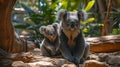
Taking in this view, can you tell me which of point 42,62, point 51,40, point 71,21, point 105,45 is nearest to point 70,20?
point 71,21

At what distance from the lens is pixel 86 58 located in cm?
445

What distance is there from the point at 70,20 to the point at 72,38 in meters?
0.38

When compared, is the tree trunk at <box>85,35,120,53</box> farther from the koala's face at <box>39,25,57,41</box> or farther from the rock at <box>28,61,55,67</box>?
the rock at <box>28,61,55,67</box>

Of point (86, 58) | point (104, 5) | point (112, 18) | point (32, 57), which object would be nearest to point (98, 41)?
point (86, 58)

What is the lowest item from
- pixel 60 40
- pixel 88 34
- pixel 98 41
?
pixel 88 34

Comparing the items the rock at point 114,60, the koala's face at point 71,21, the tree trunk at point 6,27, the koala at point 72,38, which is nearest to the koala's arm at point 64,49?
the koala at point 72,38

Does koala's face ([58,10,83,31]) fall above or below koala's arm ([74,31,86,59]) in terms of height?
above

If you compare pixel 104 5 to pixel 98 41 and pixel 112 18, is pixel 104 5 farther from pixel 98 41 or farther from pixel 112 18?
pixel 98 41

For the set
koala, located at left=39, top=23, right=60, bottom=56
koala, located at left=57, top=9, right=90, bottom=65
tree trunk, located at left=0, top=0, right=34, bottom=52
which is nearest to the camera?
tree trunk, located at left=0, top=0, right=34, bottom=52

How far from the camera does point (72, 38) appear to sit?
14.2 feet

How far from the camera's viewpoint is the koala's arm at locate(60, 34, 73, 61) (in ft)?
13.7

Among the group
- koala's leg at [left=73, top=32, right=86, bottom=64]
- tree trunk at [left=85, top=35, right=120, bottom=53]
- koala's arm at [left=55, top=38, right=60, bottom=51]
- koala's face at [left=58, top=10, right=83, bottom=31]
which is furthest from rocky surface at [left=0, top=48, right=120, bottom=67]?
tree trunk at [left=85, top=35, right=120, bottom=53]

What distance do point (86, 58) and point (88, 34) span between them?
3.16 m

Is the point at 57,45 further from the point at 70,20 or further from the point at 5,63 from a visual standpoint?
the point at 5,63
